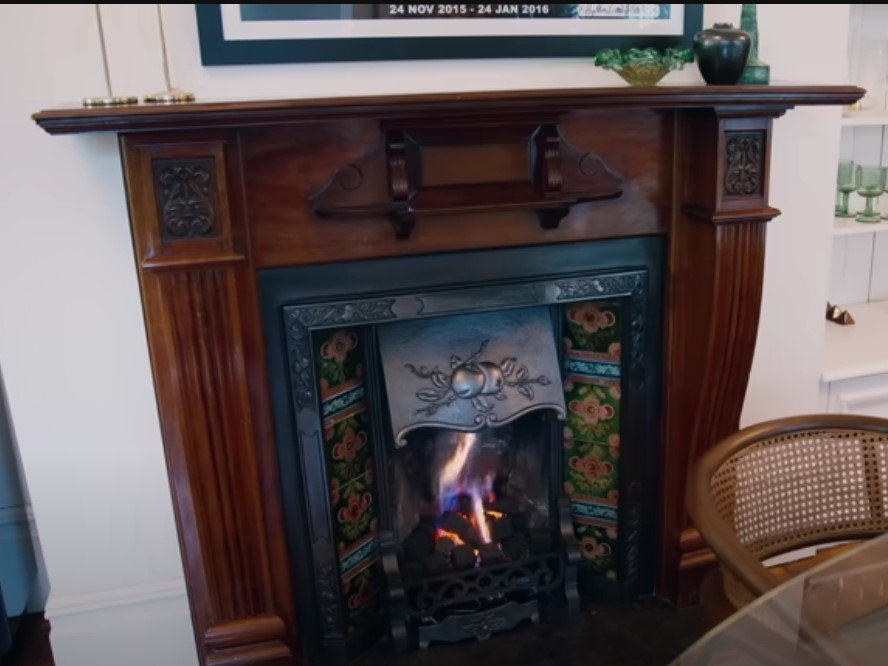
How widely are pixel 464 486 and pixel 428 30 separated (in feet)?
3.64

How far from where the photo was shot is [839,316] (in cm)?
254

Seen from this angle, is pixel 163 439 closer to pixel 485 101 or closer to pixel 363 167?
pixel 363 167

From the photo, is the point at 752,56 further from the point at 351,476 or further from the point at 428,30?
the point at 351,476

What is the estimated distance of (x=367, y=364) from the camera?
6.17 feet

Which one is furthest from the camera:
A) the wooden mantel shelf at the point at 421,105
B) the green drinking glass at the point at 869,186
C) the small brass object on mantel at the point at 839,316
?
the small brass object on mantel at the point at 839,316

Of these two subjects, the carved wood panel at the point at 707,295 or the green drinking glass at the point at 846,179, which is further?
the green drinking glass at the point at 846,179

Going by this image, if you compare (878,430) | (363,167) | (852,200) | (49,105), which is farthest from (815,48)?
(49,105)

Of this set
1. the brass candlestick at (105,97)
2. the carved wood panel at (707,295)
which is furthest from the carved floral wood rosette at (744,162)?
the brass candlestick at (105,97)

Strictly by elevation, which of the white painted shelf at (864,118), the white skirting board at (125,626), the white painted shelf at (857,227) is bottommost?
the white skirting board at (125,626)

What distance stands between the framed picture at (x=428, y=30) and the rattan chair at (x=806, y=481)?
0.90 metres

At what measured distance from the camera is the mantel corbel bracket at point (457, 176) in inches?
63.7

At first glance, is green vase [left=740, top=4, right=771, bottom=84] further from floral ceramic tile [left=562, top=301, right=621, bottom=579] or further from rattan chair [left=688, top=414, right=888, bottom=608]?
rattan chair [left=688, top=414, right=888, bottom=608]

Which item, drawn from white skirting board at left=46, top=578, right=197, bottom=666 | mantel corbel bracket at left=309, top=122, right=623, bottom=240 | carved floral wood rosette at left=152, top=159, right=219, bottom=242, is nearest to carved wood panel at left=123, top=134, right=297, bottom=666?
carved floral wood rosette at left=152, top=159, right=219, bottom=242

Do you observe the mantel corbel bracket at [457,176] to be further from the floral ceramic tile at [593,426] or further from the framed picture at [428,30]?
the floral ceramic tile at [593,426]
